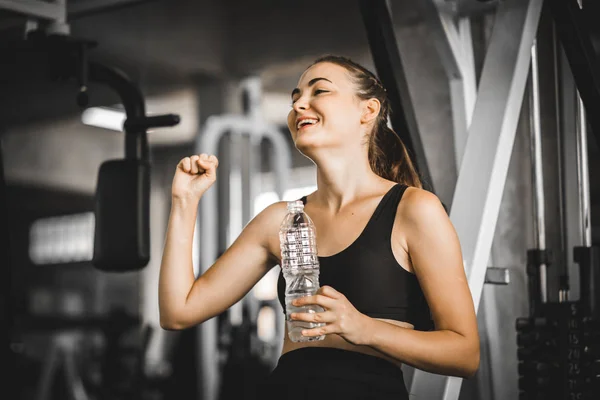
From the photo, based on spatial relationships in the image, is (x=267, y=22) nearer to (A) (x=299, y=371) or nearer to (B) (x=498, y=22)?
(B) (x=498, y=22)

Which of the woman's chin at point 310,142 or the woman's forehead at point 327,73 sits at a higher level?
the woman's forehead at point 327,73

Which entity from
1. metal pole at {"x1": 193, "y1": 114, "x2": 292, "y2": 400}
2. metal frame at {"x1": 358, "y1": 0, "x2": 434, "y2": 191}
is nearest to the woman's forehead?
metal frame at {"x1": 358, "y1": 0, "x2": 434, "y2": 191}

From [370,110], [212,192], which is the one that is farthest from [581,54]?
[212,192]

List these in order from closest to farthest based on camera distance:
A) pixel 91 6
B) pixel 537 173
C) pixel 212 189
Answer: pixel 537 173, pixel 91 6, pixel 212 189

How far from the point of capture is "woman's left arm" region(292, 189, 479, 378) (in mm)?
1211

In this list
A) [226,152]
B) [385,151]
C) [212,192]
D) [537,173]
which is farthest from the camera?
[226,152]

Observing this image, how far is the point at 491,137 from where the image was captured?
72.5 inches

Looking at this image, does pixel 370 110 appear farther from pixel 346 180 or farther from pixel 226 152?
pixel 226 152

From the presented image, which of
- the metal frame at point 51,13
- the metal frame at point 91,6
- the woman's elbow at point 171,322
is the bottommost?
the woman's elbow at point 171,322

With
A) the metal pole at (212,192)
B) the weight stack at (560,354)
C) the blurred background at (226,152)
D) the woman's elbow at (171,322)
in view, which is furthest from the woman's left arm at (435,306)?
the metal pole at (212,192)

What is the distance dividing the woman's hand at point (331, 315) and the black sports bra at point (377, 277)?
23cm

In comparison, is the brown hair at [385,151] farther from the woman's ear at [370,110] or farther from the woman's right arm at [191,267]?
the woman's right arm at [191,267]

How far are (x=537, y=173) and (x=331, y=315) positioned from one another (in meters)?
1.31

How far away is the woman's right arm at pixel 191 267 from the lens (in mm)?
1466
